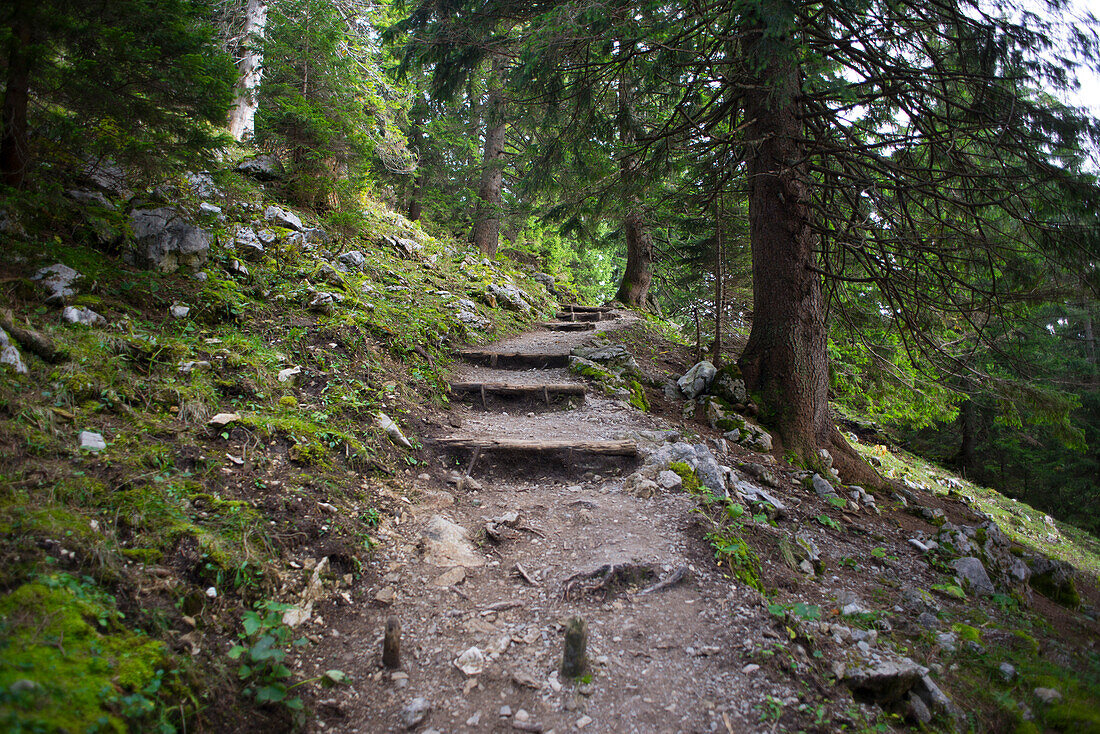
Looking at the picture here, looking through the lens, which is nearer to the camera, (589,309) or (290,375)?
(290,375)

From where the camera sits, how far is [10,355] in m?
2.76

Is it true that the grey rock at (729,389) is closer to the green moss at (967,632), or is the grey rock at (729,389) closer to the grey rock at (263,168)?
the green moss at (967,632)

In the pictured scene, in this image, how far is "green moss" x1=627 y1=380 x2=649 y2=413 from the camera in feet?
21.7

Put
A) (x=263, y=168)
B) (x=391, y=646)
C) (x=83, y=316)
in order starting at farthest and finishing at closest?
(x=263, y=168) → (x=83, y=316) → (x=391, y=646)

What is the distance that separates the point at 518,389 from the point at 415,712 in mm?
4565

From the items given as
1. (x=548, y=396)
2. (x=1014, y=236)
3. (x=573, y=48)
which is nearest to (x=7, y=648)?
(x=548, y=396)

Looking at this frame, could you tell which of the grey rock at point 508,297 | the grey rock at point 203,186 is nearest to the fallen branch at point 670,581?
the grey rock at point 203,186

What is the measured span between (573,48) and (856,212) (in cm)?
373

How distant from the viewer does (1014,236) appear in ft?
16.6

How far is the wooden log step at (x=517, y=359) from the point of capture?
777cm

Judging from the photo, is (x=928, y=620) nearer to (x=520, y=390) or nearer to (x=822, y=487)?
(x=822, y=487)

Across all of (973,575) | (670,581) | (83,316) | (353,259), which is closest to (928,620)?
(973,575)

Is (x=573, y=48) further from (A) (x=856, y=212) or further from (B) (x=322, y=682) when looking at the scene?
(B) (x=322, y=682)

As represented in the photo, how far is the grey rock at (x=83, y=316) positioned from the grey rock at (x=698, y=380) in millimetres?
6517
